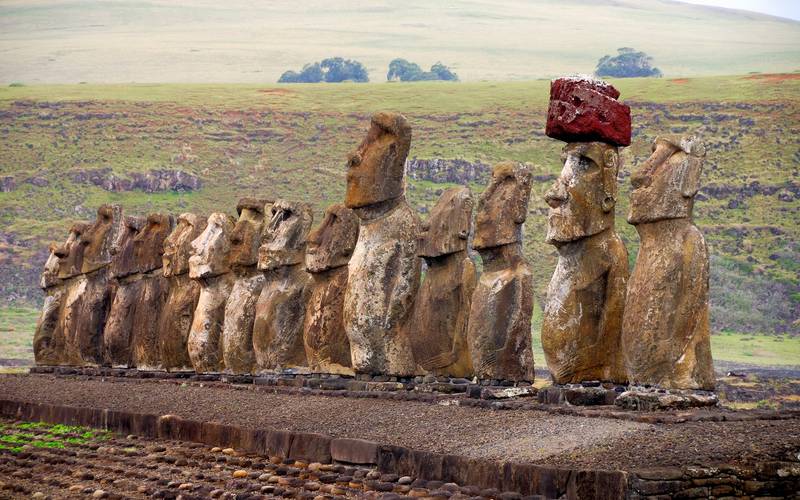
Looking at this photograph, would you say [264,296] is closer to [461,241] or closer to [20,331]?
[461,241]

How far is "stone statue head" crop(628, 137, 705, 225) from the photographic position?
14.9 meters

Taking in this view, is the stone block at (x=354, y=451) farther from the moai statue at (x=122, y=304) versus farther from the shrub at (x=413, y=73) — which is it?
the shrub at (x=413, y=73)

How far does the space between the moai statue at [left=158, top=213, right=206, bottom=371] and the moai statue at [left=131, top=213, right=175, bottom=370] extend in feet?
1.05

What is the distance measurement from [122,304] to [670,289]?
12977 mm

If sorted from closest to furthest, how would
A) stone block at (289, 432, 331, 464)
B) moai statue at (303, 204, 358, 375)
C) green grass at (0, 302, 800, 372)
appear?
stone block at (289, 432, 331, 464) → moai statue at (303, 204, 358, 375) → green grass at (0, 302, 800, 372)

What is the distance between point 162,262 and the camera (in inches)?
985

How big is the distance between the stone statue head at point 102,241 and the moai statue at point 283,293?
18.7ft

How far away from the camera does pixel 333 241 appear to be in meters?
20.2

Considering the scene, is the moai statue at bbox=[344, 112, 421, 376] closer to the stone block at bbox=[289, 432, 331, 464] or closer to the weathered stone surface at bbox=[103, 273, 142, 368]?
the stone block at bbox=[289, 432, 331, 464]

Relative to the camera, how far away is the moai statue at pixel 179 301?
23500mm

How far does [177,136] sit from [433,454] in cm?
6364

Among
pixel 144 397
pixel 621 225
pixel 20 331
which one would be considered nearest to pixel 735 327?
pixel 621 225

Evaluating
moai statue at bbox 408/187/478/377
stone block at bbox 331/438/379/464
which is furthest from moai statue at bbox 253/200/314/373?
stone block at bbox 331/438/379/464

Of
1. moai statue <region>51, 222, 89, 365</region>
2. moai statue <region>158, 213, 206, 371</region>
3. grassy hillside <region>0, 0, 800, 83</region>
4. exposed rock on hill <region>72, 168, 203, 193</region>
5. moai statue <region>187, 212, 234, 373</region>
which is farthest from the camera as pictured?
grassy hillside <region>0, 0, 800, 83</region>
